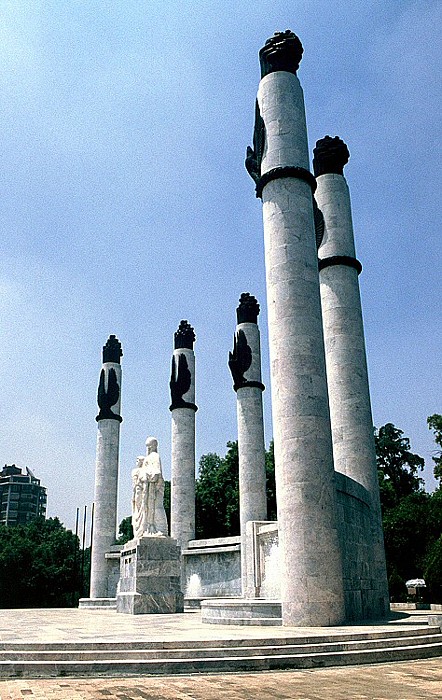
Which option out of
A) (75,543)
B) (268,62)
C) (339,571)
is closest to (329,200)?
(268,62)

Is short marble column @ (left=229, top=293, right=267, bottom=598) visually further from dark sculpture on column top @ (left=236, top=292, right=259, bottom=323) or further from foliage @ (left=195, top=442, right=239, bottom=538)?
foliage @ (left=195, top=442, right=239, bottom=538)

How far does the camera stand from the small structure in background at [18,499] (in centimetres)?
13738

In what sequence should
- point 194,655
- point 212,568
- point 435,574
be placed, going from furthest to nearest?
point 212,568, point 435,574, point 194,655

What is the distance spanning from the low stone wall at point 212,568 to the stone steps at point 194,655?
19603 mm

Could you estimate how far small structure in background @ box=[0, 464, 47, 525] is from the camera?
137375 millimetres

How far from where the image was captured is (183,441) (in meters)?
35.0

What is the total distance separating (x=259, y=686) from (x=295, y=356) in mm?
8009

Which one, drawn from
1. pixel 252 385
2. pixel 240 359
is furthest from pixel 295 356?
pixel 240 359

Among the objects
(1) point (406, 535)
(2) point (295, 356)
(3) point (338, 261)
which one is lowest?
(1) point (406, 535)

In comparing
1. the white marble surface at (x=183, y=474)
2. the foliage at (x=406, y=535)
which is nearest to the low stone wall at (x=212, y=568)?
the white marble surface at (x=183, y=474)

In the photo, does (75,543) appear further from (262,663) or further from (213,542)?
(262,663)

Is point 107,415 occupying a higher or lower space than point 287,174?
lower

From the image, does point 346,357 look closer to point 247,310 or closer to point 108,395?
point 247,310

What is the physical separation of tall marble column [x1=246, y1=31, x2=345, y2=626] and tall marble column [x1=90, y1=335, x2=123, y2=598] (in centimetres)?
2228
